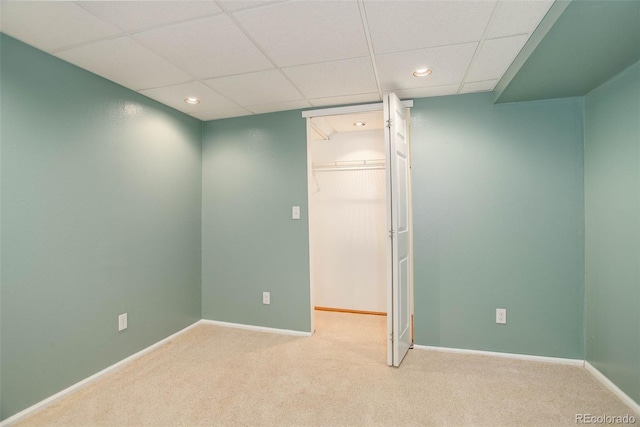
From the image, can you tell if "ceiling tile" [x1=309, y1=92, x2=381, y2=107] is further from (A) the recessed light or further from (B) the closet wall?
(B) the closet wall

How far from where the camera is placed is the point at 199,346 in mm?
2717

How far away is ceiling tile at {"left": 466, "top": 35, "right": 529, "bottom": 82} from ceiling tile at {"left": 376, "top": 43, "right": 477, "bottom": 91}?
0.06 metres

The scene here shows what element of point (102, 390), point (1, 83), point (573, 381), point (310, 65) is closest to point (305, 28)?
point (310, 65)

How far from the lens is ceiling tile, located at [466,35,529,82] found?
1.75m

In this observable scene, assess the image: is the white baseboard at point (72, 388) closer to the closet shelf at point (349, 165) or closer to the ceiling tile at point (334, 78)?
the closet shelf at point (349, 165)

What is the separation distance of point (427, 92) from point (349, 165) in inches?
53.3

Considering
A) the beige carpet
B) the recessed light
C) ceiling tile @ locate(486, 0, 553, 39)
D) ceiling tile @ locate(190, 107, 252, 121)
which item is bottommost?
the beige carpet

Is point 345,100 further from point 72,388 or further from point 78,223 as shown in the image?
point 72,388

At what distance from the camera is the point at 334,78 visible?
223 cm

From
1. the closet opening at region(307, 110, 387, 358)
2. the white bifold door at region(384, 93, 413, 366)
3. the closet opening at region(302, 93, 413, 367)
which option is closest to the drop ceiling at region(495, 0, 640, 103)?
the white bifold door at region(384, 93, 413, 366)

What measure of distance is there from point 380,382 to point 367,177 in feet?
7.38

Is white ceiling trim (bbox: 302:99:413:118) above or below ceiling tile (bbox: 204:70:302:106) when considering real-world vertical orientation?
below

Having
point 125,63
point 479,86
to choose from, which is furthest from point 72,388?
point 479,86

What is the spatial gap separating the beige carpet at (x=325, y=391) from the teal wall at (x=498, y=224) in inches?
10.9
